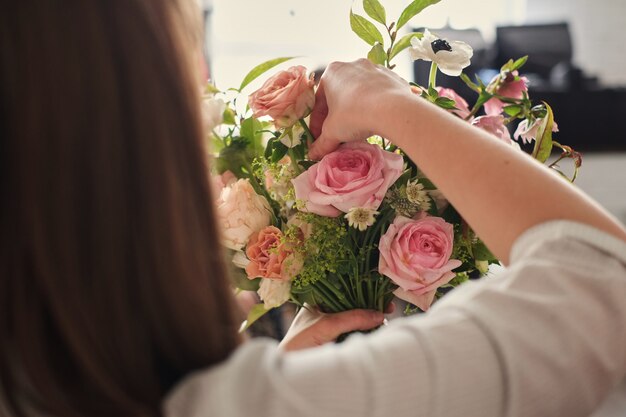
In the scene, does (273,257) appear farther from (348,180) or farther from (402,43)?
(402,43)

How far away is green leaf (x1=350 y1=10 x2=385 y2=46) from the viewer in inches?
30.7

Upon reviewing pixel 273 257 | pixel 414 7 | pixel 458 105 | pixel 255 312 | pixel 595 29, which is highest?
pixel 414 7

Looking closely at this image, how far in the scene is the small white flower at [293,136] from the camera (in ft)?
2.48

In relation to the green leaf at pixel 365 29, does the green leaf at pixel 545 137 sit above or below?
below

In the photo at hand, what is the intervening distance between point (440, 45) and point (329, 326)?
1.16 feet

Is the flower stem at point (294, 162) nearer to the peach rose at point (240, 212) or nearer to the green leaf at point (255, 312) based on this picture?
the peach rose at point (240, 212)

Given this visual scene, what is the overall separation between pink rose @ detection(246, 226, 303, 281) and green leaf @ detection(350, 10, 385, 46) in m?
0.26

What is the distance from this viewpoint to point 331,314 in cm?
77

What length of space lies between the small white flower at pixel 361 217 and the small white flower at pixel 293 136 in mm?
121

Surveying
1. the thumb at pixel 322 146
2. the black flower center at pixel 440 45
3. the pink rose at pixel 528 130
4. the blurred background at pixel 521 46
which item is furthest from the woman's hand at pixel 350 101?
the blurred background at pixel 521 46

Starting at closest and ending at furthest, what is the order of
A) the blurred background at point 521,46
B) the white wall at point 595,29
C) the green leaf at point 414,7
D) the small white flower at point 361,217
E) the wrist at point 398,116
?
the wrist at point 398,116, the small white flower at point 361,217, the green leaf at point 414,7, the blurred background at point 521,46, the white wall at point 595,29

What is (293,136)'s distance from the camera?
0.76 m

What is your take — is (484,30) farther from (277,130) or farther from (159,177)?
(159,177)

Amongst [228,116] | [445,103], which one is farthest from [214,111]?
[445,103]
